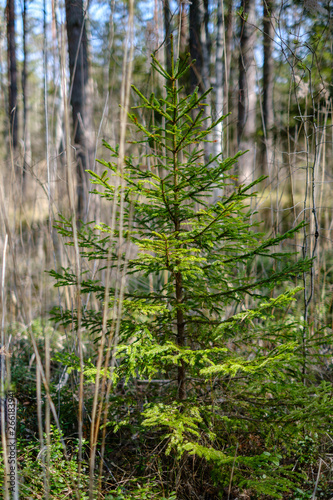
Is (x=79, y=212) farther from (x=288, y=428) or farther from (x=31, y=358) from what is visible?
(x=288, y=428)

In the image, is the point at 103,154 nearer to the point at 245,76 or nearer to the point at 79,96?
the point at 245,76

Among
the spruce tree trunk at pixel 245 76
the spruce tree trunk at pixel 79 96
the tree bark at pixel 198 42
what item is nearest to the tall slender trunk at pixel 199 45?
the tree bark at pixel 198 42

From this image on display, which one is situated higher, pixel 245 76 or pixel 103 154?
pixel 245 76

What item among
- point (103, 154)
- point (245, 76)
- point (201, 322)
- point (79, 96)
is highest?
point (79, 96)

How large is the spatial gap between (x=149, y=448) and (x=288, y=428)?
2.37ft

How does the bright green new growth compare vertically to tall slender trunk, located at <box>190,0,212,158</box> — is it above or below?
below

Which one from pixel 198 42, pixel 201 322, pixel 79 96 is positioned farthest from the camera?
pixel 79 96

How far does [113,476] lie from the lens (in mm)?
1445

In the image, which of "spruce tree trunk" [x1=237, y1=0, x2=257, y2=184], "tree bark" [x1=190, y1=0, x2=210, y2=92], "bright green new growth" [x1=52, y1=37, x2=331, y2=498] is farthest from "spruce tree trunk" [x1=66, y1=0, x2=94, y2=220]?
"bright green new growth" [x1=52, y1=37, x2=331, y2=498]

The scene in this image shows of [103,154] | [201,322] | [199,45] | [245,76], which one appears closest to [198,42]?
[199,45]

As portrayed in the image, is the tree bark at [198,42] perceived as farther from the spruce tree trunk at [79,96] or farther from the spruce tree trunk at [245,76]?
the spruce tree trunk at [79,96]

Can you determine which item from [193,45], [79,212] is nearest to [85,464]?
[79,212]

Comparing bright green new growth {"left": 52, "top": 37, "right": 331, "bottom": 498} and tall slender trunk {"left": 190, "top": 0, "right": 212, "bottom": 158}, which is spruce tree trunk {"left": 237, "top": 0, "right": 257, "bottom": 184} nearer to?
tall slender trunk {"left": 190, "top": 0, "right": 212, "bottom": 158}

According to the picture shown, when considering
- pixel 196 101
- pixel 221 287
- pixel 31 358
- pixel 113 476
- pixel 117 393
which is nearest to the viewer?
pixel 196 101
